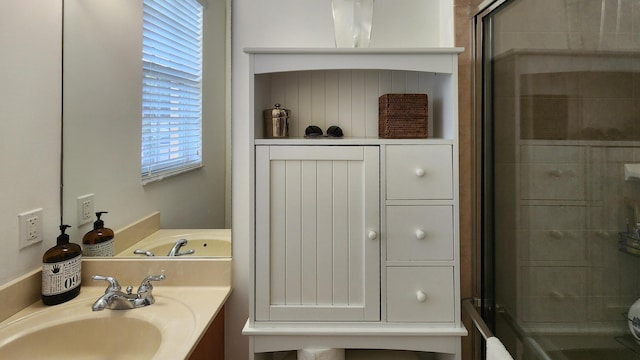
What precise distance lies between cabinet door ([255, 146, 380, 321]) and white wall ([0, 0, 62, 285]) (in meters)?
0.71

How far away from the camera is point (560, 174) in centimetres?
94

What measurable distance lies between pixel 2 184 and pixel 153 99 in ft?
1.73

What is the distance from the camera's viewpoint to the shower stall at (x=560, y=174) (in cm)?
78

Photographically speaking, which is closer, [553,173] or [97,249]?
[553,173]

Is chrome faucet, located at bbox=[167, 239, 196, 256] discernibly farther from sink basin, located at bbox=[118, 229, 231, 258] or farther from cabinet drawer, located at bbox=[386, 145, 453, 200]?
cabinet drawer, located at bbox=[386, 145, 453, 200]

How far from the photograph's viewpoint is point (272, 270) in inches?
45.1

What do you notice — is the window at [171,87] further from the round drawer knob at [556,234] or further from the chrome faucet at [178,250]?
the round drawer knob at [556,234]

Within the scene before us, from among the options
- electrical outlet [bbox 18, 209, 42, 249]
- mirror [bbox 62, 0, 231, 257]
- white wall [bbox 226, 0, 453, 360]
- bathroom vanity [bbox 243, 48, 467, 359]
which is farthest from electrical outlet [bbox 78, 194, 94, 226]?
bathroom vanity [bbox 243, 48, 467, 359]

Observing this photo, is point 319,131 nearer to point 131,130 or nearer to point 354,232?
point 354,232

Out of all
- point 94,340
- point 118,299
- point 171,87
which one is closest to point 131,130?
point 171,87

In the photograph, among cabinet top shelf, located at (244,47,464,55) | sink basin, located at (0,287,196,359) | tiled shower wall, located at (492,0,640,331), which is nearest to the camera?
tiled shower wall, located at (492,0,640,331)

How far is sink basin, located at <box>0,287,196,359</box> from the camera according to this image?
101cm

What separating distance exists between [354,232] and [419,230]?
20cm

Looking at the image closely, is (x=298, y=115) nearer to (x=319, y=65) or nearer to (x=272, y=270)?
(x=319, y=65)
